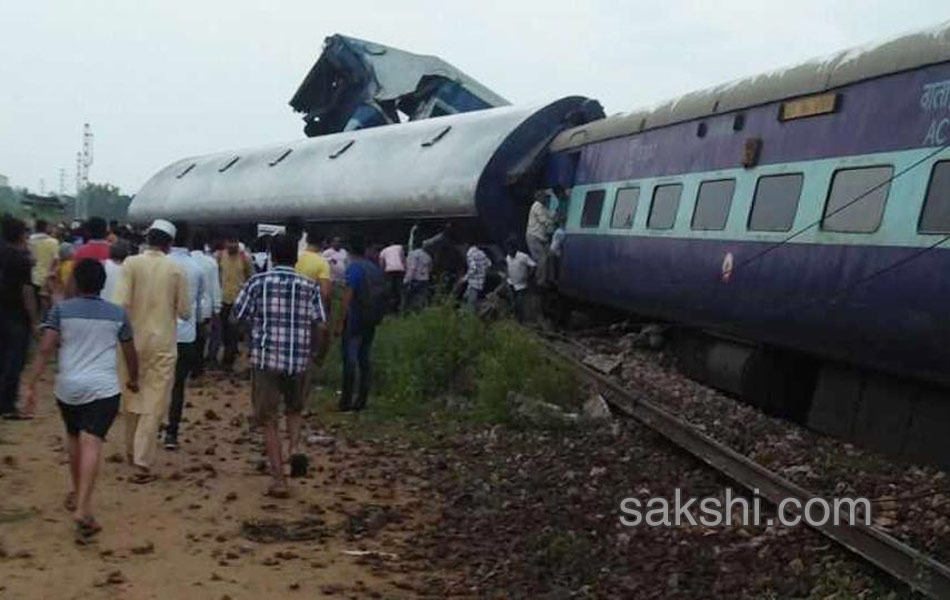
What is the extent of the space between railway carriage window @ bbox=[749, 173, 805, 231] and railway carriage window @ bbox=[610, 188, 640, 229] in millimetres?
2981

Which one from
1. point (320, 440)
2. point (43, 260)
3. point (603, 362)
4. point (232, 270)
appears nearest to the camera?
point (320, 440)

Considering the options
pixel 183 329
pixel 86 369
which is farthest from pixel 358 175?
pixel 86 369

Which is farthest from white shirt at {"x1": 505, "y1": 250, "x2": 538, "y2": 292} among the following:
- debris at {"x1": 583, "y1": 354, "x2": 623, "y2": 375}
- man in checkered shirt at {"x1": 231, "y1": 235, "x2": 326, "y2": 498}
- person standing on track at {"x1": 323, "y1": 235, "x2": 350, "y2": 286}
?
man in checkered shirt at {"x1": 231, "y1": 235, "x2": 326, "y2": 498}

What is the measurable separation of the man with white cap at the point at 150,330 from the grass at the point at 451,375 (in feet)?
8.65

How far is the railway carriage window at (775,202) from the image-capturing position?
905 cm

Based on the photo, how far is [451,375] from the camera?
35.8 ft

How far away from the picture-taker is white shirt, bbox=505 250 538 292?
1527 cm

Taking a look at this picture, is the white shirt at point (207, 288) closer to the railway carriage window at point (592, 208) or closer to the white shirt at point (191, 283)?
the white shirt at point (191, 283)


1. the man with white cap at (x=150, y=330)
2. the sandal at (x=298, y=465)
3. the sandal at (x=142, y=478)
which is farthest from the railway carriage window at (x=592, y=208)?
the sandal at (x=142, y=478)

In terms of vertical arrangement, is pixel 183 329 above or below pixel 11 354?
above

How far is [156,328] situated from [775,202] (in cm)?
497

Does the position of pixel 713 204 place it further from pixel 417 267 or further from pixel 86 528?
pixel 86 528

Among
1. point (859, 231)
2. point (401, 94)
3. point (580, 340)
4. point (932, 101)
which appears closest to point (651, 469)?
point (859, 231)

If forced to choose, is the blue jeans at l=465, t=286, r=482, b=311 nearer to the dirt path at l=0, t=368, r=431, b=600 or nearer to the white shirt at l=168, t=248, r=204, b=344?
the dirt path at l=0, t=368, r=431, b=600
